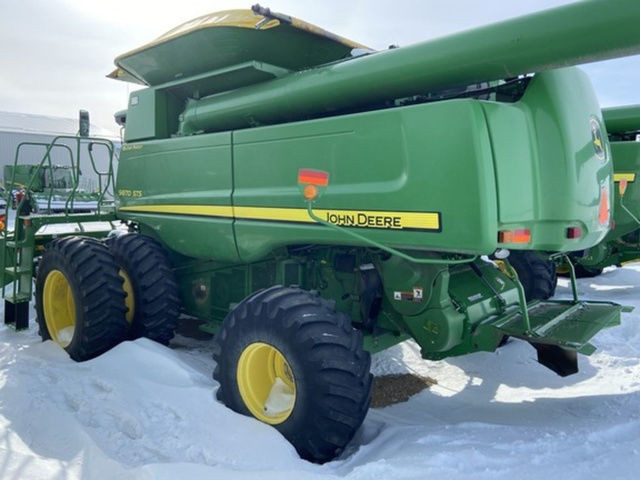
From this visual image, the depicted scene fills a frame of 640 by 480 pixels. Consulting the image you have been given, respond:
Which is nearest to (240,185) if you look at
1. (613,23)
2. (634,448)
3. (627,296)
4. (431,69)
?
(431,69)

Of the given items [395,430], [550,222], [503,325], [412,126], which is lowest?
[395,430]

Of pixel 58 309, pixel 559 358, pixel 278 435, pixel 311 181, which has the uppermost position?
pixel 311 181

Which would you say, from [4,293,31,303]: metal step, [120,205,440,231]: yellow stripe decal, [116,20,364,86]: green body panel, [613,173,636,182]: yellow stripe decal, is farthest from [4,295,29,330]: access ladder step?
[613,173,636,182]: yellow stripe decal

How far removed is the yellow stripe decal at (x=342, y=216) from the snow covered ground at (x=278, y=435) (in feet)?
3.69

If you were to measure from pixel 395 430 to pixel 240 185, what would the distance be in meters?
1.91

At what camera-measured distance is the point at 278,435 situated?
118 inches

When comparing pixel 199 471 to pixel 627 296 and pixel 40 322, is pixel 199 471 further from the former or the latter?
pixel 627 296

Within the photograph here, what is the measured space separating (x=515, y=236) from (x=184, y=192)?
2.55 metres

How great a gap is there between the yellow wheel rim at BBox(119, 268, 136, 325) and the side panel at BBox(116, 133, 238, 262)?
0.44 meters

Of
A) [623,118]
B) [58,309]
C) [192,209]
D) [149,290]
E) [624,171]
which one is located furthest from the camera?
[624,171]

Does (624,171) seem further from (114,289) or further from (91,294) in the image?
(91,294)

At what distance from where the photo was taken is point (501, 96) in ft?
11.1

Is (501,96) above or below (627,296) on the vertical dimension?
above

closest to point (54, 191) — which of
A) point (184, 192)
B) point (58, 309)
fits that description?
point (58, 309)
